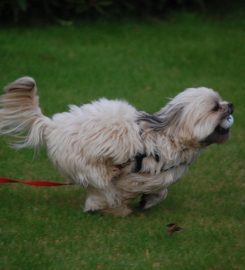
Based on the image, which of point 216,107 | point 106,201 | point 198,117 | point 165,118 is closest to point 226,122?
point 216,107

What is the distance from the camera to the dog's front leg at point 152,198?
6562 mm

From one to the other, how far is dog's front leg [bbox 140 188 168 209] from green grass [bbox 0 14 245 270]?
96 millimetres

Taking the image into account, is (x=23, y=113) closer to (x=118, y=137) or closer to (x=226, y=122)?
(x=118, y=137)

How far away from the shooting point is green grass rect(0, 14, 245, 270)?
5.77 meters

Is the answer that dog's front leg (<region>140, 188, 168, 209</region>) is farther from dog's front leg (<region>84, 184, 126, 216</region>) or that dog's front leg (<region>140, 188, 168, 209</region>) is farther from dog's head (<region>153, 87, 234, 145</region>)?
dog's head (<region>153, 87, 234, 145</region>)

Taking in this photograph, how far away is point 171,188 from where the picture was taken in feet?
24.3

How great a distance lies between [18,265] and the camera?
5.46m

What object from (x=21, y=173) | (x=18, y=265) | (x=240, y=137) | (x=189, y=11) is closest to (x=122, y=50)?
(x=189, y=11)

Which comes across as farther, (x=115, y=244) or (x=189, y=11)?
(x=189, y=11)

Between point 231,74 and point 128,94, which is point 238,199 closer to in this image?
point 128,94

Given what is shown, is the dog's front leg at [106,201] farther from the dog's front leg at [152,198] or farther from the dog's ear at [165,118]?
the dog's ear at [165,118]

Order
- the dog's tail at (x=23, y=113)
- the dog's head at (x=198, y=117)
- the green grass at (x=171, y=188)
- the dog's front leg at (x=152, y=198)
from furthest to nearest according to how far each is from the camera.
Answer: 1. the dog's front leg at (x=152, y=198)
2. the dog's tail at (x=23, y=113)
3. the dog's head at (x=198, y=117)
4. the green grass at (x=171, y=188)

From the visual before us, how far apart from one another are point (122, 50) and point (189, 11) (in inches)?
92.8

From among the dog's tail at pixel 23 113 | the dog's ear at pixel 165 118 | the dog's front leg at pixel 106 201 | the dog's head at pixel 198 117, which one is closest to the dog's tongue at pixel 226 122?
the dog's head at pixel 198 117
